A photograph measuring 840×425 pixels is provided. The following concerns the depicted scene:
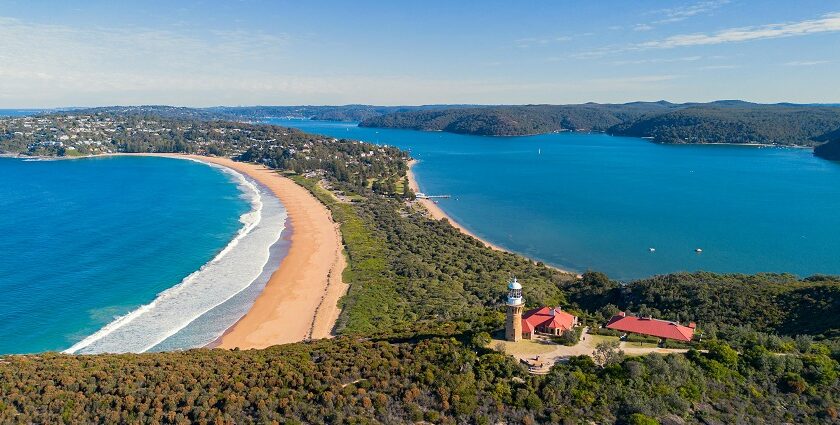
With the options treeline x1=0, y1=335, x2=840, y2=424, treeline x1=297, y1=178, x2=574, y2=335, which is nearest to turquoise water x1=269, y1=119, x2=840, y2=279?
treeline x1=297, y1=178, x2=574, y2=335

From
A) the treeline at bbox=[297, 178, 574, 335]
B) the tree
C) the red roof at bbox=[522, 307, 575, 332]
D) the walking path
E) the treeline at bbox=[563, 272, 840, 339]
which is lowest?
the treeline at bbox=[297, 178, 574, 335]

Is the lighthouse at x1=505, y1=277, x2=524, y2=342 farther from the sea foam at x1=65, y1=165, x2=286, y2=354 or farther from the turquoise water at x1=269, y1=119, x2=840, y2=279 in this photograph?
the turquoise water at x1=269, y1=119, x2=840, y2=279

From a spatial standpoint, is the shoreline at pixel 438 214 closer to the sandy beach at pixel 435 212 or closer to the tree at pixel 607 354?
the sandy beach at pixel 435 212

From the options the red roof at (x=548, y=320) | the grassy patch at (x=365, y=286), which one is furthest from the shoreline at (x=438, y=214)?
the red roof at (x=548, y=320)

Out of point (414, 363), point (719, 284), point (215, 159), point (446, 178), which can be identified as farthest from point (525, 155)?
point (414, 363)

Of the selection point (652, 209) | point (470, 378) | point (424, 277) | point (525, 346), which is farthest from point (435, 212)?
point (470, 378)

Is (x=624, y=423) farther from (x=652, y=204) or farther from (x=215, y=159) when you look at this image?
(x=215, y=159)

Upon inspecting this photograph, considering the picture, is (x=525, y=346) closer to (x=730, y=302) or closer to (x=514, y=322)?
(x=514, y=322)
